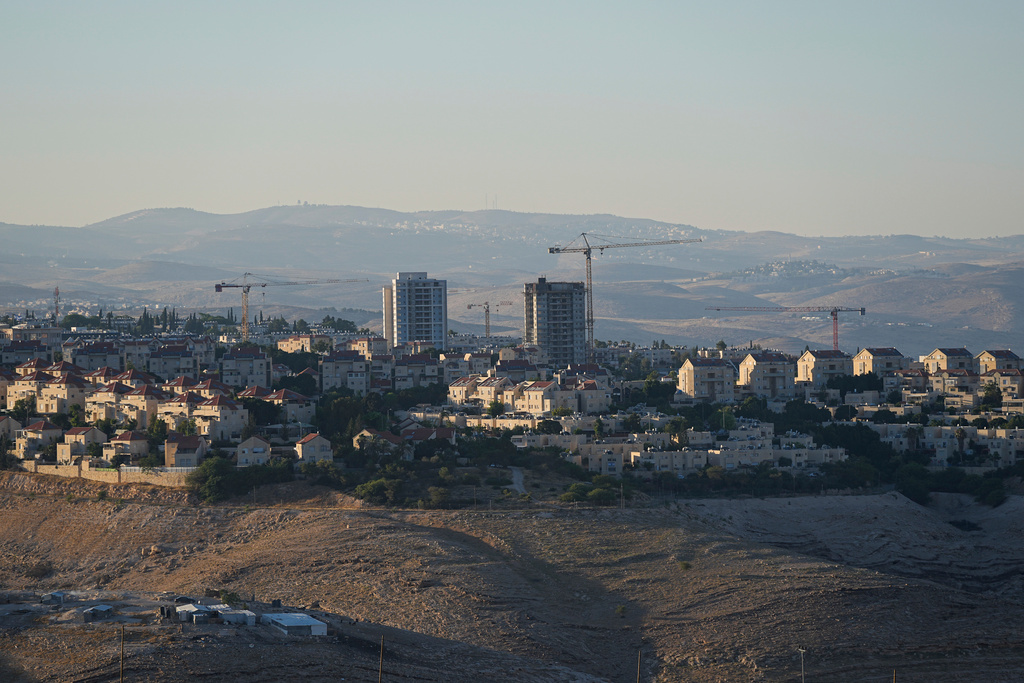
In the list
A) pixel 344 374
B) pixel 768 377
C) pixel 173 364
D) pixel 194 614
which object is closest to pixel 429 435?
pixel 344 374

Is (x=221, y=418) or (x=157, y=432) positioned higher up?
(x=221, y=418)

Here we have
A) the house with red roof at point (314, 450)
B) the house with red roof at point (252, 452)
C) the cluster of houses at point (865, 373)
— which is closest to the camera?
the house with red roof at point (314, 450)

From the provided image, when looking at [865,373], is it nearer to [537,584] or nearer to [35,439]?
[537,584]

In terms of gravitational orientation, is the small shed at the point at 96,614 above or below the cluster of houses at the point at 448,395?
below

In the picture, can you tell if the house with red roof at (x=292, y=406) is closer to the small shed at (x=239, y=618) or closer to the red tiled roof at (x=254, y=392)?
the red tiled roof at (x=254, y=392)

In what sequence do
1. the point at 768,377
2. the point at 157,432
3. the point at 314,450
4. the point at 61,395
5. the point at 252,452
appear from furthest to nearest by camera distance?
the point at 768,377 < the point at 61,395 < the point at 157,432 < the point at 252,452 < the point at 314,450

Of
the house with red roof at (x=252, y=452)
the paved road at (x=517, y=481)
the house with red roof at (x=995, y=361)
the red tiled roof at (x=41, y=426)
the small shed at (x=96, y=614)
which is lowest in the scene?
the small shed at (x=96, y=614)

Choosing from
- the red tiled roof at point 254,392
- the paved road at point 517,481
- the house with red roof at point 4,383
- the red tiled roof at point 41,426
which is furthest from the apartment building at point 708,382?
the house with red roof at point 4,383
